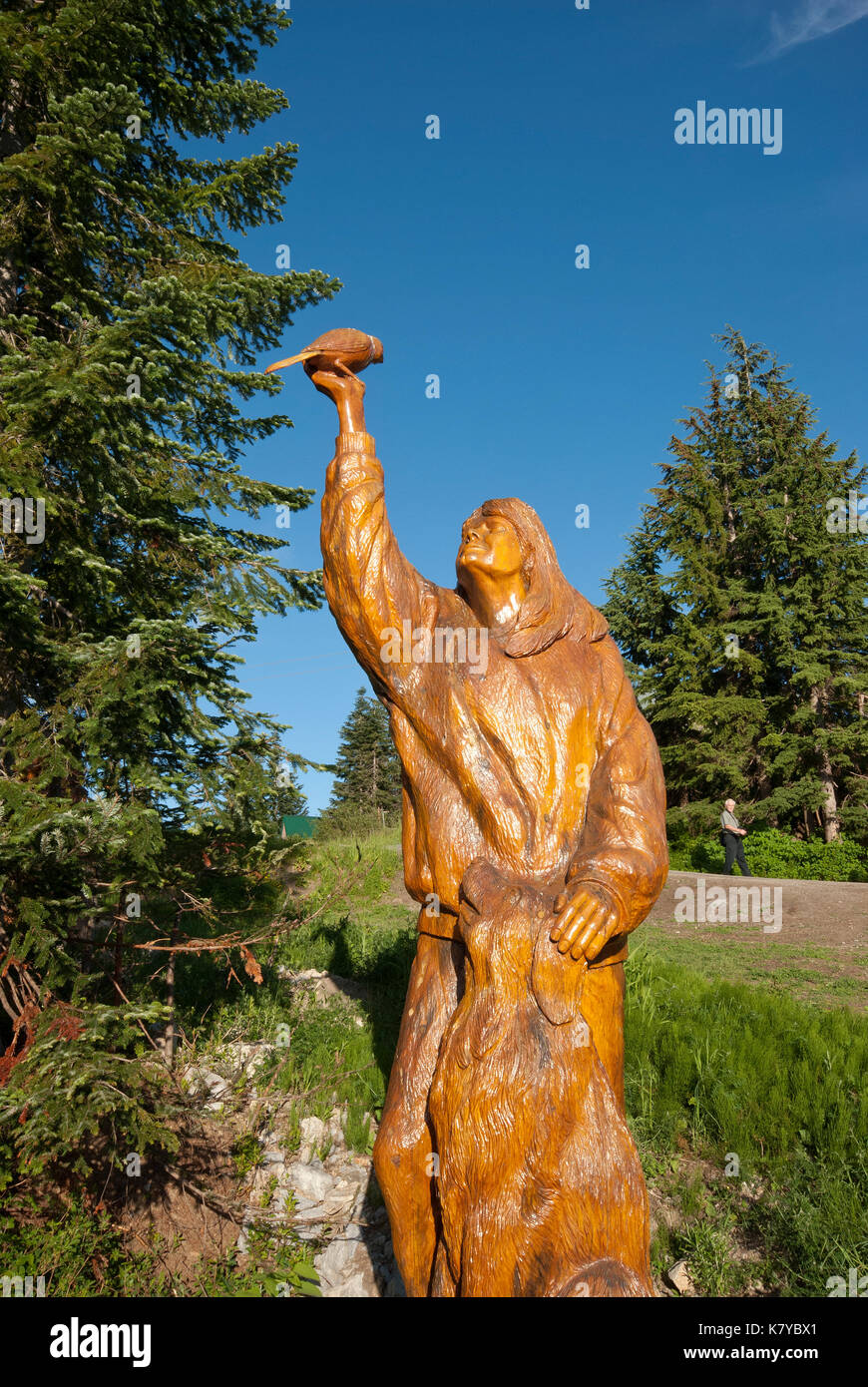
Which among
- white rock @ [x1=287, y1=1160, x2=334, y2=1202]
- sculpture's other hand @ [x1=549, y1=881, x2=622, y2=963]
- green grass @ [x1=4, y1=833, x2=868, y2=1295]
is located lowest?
white rock @ [x1=287, y1=1160, x2=334, y2=1202]

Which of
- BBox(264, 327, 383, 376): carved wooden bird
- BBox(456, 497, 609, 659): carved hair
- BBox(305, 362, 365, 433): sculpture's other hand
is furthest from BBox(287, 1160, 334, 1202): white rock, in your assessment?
BBox(264, 327, 383, 376): carved wooden bird

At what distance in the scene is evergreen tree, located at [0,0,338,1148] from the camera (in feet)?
14.1

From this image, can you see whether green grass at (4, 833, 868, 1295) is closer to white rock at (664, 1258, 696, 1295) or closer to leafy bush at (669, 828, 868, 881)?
white rock at (664, 1258, 696, 1295)

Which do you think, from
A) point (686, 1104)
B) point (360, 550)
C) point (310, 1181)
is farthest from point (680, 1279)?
point (360, 550)

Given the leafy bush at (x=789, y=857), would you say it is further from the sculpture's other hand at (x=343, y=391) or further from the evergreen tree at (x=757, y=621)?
the sculpture's other hand at (x=343, y=391)

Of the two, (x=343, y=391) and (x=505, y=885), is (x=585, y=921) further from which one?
(x=343, y=391)

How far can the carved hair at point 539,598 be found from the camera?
277 cm

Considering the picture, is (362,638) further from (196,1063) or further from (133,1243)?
(196,1063)

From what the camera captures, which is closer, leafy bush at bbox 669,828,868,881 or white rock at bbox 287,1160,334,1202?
white rock at bbox 287,1160,334,1202

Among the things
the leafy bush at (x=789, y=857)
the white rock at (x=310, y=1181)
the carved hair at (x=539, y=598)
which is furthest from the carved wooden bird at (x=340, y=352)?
the leafy bush at (x=789, y=857)

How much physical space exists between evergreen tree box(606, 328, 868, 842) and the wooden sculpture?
15167mm

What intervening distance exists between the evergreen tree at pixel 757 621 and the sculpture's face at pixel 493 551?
15128mm

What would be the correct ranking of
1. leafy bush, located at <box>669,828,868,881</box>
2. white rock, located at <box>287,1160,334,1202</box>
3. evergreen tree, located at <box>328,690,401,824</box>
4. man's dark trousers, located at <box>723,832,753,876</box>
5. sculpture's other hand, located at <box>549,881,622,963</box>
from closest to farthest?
sculpture's other hand, located at <box>549,881,622,963</box> < white rock, located at <box>287,1160,334,1202</box> < man's dark trousers, located at <box>723,832,753,876</box> < leafy bush, located at <box>669,828,868,881</box> < evergreen tree, located at <box>328,690,401,824</box>
